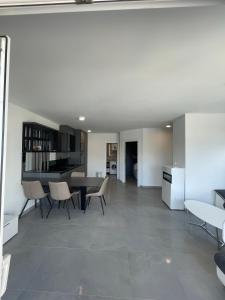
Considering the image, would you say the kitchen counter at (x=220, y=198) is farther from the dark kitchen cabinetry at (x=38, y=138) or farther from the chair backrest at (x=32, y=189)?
the dark kitchen cabinetry at (x=38, y=138)

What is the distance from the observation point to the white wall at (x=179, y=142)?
507 cm

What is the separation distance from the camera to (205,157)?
4.93 m

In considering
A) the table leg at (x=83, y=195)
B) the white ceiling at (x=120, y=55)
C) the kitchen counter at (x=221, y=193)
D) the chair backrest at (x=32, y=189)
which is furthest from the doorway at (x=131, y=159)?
the white ceiling at (x=120, y=55)

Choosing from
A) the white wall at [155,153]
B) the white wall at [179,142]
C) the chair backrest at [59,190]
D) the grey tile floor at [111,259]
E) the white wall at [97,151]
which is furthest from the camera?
the white wall at [97,151]

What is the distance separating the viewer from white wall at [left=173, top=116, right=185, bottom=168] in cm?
507

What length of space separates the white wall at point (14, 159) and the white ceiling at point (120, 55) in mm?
774

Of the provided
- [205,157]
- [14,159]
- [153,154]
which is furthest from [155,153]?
[14,159]

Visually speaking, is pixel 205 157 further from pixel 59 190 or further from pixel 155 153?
pixel 59 190

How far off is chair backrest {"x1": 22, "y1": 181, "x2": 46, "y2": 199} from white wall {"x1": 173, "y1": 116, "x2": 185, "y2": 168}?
342cm

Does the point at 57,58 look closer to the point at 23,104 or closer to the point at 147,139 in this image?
the point at 23,104

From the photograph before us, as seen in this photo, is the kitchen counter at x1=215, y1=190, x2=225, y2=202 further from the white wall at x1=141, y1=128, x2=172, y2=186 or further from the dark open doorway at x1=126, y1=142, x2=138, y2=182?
the dark open doorway at x1=126, y1=142, x2=138, y2=182

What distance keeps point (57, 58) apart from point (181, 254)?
287 cm

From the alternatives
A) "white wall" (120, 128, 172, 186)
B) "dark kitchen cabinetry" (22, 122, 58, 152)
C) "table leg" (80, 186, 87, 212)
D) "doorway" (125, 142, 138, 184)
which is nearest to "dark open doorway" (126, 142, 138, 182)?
"doorway" (125, 142, 138, 184)

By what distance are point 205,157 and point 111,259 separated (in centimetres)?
343
